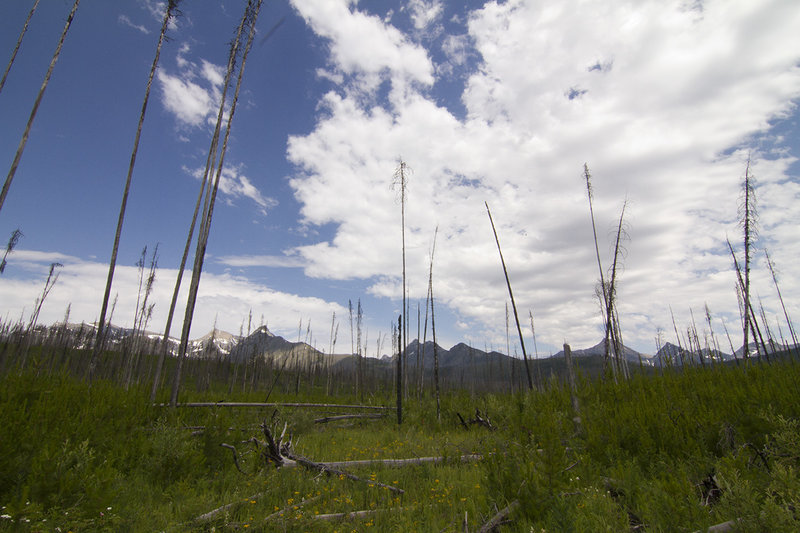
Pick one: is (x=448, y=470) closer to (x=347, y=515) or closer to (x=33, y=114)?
(x=347, y=515)

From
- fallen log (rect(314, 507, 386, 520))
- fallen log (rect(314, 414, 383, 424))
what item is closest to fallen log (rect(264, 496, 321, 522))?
fallen log (rect(314, 507, 386, 520))

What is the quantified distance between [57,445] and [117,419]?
5.74 feet

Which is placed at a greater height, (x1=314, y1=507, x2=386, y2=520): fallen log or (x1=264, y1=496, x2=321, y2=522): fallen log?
(x1=264, y1=496, x2=321, y2=522): fallen log

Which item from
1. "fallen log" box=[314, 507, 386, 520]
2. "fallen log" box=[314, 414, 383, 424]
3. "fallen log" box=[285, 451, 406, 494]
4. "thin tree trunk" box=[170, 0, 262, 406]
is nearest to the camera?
"fallen log" box=[314, 507, 386, 520]

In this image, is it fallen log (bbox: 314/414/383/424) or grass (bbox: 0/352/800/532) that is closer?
grass (bbox: 0/352/800/532)

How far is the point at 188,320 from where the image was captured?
819cm

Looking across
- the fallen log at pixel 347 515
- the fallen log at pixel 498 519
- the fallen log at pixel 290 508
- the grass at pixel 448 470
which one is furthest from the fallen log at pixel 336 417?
the fallen log at pixel 498 519

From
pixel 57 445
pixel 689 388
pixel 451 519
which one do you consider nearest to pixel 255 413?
pixel 57 445

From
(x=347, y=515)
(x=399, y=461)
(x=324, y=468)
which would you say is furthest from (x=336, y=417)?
(x=347, y=515)

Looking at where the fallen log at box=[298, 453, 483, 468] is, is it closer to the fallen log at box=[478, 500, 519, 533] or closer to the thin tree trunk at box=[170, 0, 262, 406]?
the fallen log at box=[478, 500, 519, 533]

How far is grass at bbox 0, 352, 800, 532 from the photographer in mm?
3031

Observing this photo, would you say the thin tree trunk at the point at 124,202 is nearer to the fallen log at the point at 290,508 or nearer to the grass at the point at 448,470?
the grass at the point at 448,470

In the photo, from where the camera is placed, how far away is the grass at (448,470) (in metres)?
3.03

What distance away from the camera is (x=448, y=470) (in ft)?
17.7
